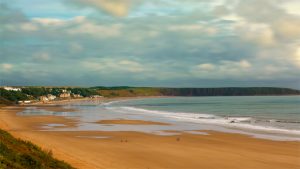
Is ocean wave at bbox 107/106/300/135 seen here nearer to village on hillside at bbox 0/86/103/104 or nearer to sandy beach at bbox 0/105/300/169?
sandy beach at bbox 0/105/300/169

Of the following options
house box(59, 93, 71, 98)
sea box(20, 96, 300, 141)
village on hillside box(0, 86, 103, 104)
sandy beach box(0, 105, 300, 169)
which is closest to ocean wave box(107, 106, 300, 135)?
sea box(20, 96, 300, 141)

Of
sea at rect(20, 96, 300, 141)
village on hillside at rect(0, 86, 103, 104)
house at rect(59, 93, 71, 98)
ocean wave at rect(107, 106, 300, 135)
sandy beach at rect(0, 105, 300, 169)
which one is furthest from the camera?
house at rect(59, 93, 71, 98)

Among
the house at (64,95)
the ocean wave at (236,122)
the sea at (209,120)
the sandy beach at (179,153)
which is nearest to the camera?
the sandy beach at (179,153)

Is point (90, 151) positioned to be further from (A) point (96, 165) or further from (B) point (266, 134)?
(B) point (266, 134)

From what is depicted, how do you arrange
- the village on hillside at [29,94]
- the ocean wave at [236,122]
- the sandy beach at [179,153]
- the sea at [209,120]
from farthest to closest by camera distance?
the village on hillside at [29,94] < the ocean wave at [236,122] < the sea at [209,120] < the sandy beach at [179,153]

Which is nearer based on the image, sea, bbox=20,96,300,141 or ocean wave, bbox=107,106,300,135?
sea, bbox=20,96,300,141

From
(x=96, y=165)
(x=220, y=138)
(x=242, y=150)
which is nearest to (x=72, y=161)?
(x=96, y=165)

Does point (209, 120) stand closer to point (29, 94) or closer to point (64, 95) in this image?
point (29, 94)

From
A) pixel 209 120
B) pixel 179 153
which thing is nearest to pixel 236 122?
pixel 209 120

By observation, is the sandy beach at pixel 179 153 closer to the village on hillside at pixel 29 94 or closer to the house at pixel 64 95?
the village on hillside at pixel 29 94

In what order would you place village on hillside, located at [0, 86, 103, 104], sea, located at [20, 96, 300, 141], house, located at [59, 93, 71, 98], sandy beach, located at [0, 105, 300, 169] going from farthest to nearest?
house, located at [59, 93, 71, 98]
village on hillside, located at [0, 86, 103, 104]
sea, located at [20, 96, 300, 141]
sandy beach, located at [0, 105, 300, 169]

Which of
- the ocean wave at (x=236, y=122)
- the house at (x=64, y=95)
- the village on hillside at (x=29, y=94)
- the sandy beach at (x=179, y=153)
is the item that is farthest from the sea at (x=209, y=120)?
the house at (x=64, y=95)

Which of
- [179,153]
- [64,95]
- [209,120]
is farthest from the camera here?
[64,95]

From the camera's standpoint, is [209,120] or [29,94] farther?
[29,94]
